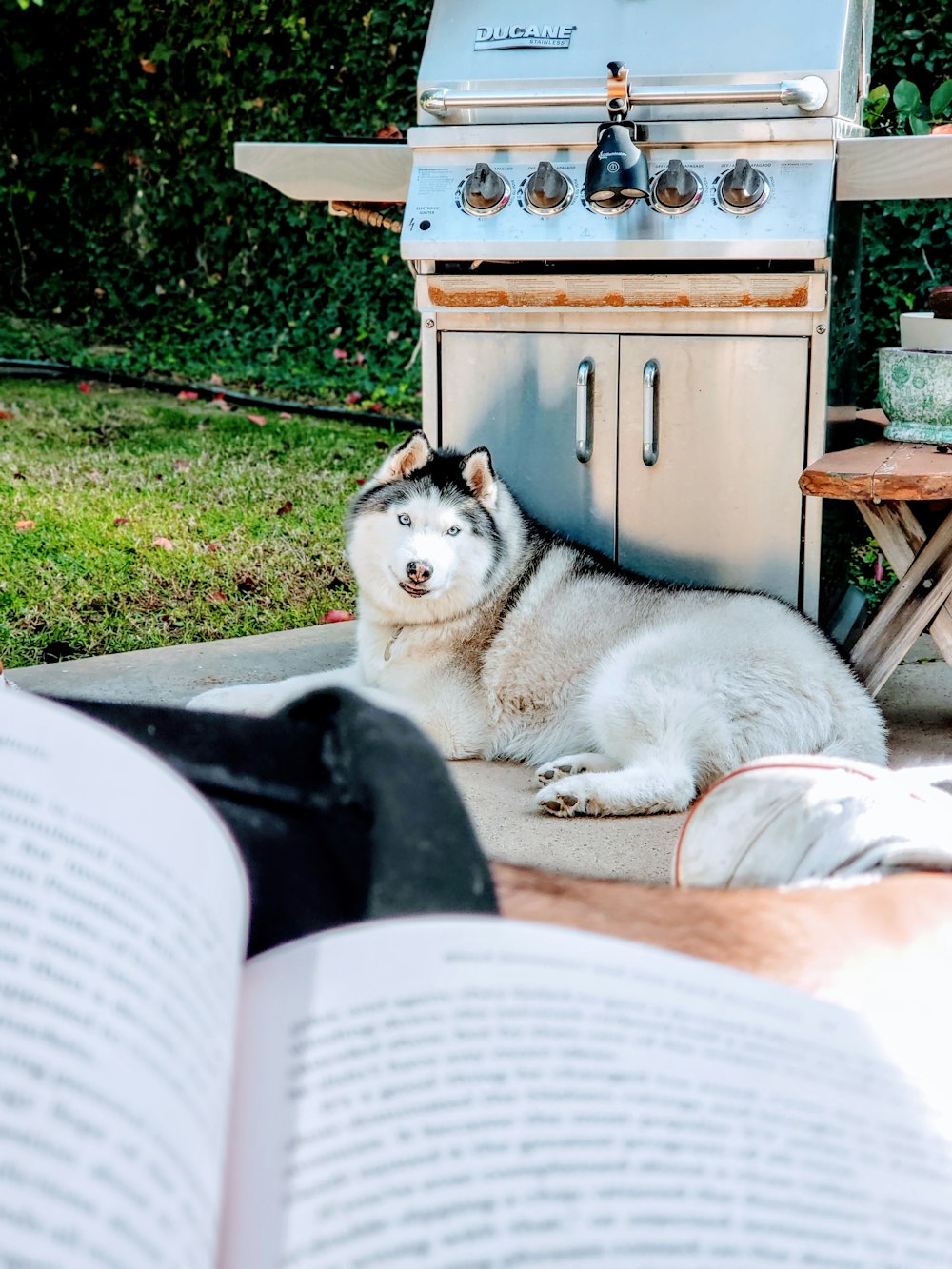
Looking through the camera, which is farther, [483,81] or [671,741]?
[483,81]

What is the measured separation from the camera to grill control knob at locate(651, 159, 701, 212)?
11.2 feet

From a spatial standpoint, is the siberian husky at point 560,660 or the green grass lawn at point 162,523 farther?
the green grass lawn at point 162,523

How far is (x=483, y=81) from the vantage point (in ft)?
12.1

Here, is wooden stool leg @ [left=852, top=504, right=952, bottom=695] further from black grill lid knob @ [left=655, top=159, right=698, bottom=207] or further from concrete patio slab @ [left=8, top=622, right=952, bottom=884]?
black grill lid knob @ [left=655, top=159, right=698, bottom=207]

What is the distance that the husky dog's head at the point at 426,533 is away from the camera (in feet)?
11.0

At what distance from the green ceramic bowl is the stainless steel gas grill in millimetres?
253

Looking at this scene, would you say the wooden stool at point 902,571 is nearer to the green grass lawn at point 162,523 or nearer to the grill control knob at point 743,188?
the grill control knob at point 743,188

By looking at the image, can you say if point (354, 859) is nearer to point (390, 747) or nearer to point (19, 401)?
point (390, 747)

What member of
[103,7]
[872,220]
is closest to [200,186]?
[103,7]

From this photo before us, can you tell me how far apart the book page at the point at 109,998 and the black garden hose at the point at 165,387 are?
24.8 feet

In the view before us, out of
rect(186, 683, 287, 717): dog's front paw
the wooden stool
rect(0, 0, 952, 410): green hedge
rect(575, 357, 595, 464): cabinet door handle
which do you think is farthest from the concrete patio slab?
rect(0, 0, 952, 410): green hedge

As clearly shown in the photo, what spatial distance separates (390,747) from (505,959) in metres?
0.13

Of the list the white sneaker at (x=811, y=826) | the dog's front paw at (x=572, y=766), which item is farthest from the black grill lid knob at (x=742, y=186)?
the white sneaker at (x=811, y=826)

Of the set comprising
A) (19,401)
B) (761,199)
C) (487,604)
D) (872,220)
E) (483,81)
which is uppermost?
(483,81)
